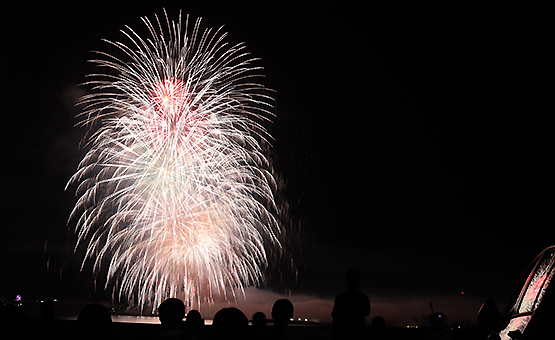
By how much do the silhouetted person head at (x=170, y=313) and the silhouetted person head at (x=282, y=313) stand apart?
1.08 m

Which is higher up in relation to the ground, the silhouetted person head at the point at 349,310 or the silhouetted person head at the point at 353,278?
the silhouetted person head at the point at 353,278

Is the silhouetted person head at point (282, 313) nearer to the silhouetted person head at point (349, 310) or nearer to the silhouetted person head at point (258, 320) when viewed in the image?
the silhouetted person head at point (349, 310)

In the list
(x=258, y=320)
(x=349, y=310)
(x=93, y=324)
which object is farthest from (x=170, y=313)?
(x=258, y=320)

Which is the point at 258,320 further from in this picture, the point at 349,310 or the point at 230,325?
the point at 230,325

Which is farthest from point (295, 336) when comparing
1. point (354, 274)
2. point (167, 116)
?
point (167, 116)

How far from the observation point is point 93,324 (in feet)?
13.6

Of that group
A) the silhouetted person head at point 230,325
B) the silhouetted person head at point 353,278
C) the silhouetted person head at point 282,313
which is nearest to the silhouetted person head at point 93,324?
the silhouetted person head at point 230,325

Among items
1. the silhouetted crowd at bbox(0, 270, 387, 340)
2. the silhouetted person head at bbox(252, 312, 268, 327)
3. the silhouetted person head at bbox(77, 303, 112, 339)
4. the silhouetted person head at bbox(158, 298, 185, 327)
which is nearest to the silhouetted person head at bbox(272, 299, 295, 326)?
the silhouetted crowd at bbox(0, 270, 387, 340)

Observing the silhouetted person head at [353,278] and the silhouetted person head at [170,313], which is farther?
the silhouetted person head at [353,278]

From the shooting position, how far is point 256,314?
691 cm

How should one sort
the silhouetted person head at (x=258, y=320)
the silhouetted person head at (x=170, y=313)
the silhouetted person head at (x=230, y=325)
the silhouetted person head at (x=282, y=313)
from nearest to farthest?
1. the silhouetted person head at (x=230, y=325)
2. the silhouetted person head at (x=170, y=313)
3. the silhouetted person head at (x=282, y=313)
4. the silhouetted person head at (x=258, y=320)

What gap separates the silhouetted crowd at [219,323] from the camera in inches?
155

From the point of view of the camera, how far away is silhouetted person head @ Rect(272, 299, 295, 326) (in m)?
5.35

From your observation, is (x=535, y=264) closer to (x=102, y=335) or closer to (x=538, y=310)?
(x=538, y=310)
